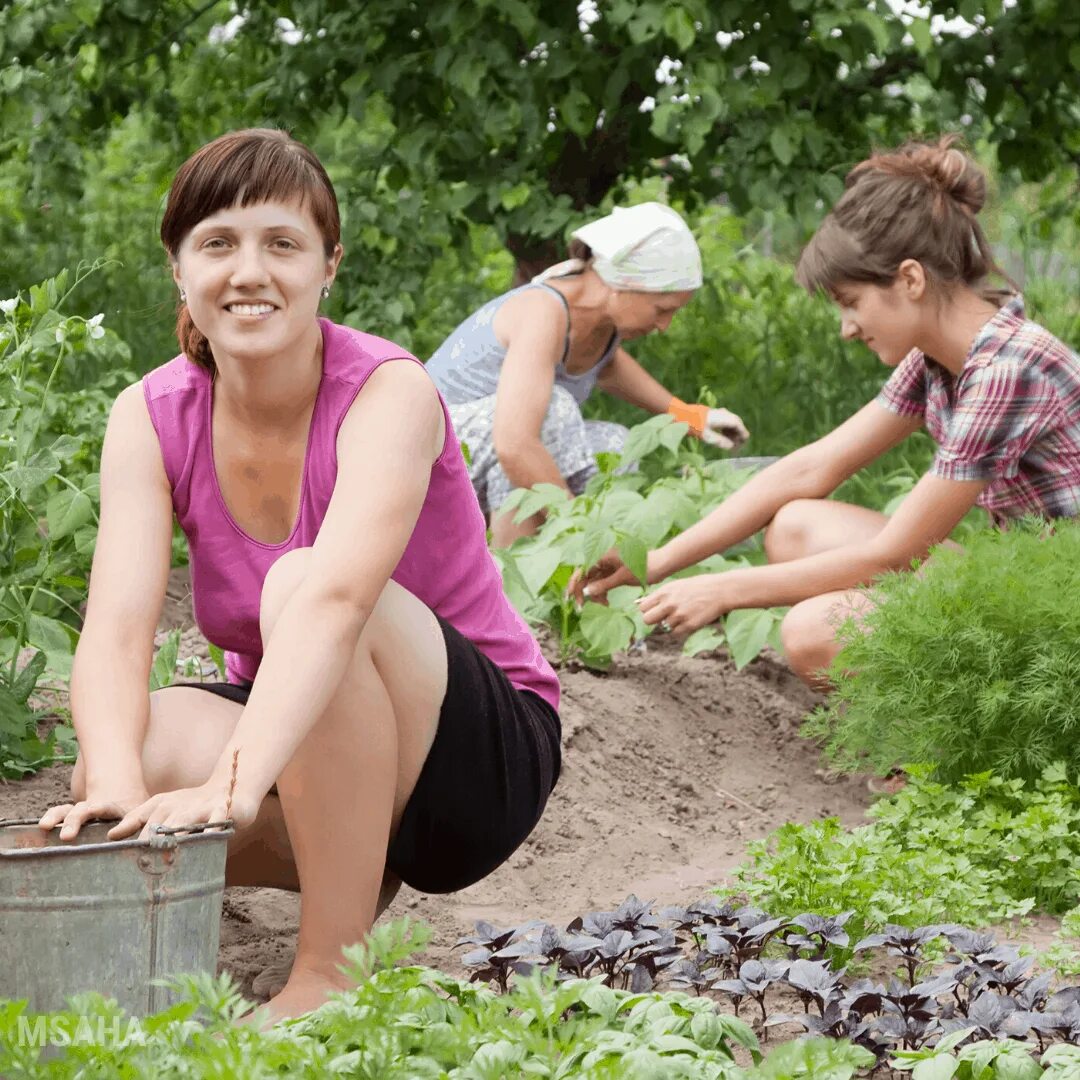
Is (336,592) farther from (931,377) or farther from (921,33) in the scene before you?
(921,33)

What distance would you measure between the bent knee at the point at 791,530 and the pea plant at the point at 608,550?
90 mm

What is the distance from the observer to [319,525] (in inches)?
88.6

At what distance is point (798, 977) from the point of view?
6.26ft

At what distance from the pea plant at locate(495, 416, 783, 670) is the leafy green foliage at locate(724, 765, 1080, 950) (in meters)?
0.82

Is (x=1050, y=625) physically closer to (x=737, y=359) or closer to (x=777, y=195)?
(x=777, y=195)

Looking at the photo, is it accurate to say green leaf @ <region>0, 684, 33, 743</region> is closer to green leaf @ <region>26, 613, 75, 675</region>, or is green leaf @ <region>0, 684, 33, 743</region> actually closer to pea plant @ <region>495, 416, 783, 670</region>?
green leaf @ <region>26, 613, 75, 675</region>

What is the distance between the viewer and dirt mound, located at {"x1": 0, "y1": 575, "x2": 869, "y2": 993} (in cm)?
274

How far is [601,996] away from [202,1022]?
16.9 inches

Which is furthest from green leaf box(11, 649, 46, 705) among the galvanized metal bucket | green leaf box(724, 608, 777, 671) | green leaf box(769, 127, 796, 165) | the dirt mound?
green leaf box(769, 127, 796, 165)

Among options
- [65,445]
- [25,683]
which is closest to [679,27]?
[65,445]

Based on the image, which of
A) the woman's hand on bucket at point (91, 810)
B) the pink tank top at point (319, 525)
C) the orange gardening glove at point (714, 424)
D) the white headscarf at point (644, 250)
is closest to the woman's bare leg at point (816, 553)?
the orange gardening glove at point (714, 424)

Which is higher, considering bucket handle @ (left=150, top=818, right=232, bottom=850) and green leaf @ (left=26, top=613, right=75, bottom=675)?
bucket handle @ (left=150, top=818, right=232, bottom=850)

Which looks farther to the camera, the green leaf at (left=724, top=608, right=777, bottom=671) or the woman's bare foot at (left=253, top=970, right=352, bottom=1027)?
the green leaf at (left=724, top=608, right=777, bottom=671)

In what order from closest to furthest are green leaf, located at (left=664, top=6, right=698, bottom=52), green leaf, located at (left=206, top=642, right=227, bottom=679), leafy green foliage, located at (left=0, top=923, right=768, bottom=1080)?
leafy green foliage, located at (left=0, top=923, right=768, bottom=1080)
green leaf, located at (left=206, top=642, right=227, bottom=679)
green leaf, located at (left=664, top=6, right=698, bottom=52)
